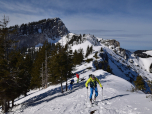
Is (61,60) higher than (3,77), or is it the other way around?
(61,60)

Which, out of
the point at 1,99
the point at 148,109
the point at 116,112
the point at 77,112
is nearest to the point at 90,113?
the point at 77,112

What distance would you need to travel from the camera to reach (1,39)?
35.5ft

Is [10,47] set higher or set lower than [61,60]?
higher

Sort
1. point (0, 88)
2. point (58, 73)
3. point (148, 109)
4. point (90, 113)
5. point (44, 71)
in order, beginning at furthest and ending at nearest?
point (44, 71), point (58, 73), point (0, 88), point (90, 113), point (148, 109)

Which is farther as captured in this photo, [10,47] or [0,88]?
[10,47]

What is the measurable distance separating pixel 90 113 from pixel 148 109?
327cm

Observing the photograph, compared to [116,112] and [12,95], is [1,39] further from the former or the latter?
[116,112]

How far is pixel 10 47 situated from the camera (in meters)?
11.5

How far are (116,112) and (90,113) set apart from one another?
5.03ft

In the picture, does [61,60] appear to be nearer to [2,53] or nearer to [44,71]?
[2,53]

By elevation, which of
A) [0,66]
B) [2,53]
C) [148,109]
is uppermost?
[2,53]

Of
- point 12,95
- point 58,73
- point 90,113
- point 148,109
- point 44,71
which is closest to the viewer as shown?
point 148,109

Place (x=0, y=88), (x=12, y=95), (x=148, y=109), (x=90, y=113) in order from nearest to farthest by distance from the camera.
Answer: (x=148, y=109) → (x=90, y=113) → (x=0, y=88) → (x=12, y=95)

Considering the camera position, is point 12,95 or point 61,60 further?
point 61,60
